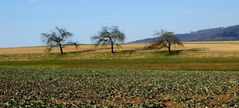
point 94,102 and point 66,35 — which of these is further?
point 66,35

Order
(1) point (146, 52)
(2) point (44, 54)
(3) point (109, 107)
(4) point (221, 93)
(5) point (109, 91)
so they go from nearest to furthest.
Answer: (3) point (109, 107)
(4) point (221, 93)
(5) point (109, 91)
(1) point (146, 52)
(2) point (44, 54)

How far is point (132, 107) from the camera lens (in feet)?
91.5

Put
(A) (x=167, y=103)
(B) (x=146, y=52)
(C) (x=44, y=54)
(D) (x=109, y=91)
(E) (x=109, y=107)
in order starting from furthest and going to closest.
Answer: (C) (x=44, y=54) < (B) (x=146, y=52) < (D) (x=109, y=91) < (A) (x=167, y=103) < (E) (x=109, y=107)

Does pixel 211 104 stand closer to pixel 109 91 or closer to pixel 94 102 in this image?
pixel 94 102

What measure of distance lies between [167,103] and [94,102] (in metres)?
4.60

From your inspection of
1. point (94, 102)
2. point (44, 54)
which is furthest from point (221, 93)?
point (44, 54)

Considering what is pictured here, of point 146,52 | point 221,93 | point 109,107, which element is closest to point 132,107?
point 109,107

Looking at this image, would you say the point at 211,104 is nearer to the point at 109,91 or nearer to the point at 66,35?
the point at 109,91

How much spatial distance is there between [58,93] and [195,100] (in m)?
11.6

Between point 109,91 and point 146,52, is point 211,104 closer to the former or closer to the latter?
point 109,91

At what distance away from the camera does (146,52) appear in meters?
147

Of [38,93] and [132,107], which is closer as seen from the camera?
[132,107]

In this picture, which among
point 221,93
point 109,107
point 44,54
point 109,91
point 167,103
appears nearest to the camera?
point 109,107

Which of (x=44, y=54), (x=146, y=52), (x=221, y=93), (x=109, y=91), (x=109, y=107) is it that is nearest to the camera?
(x=109, y=107)
